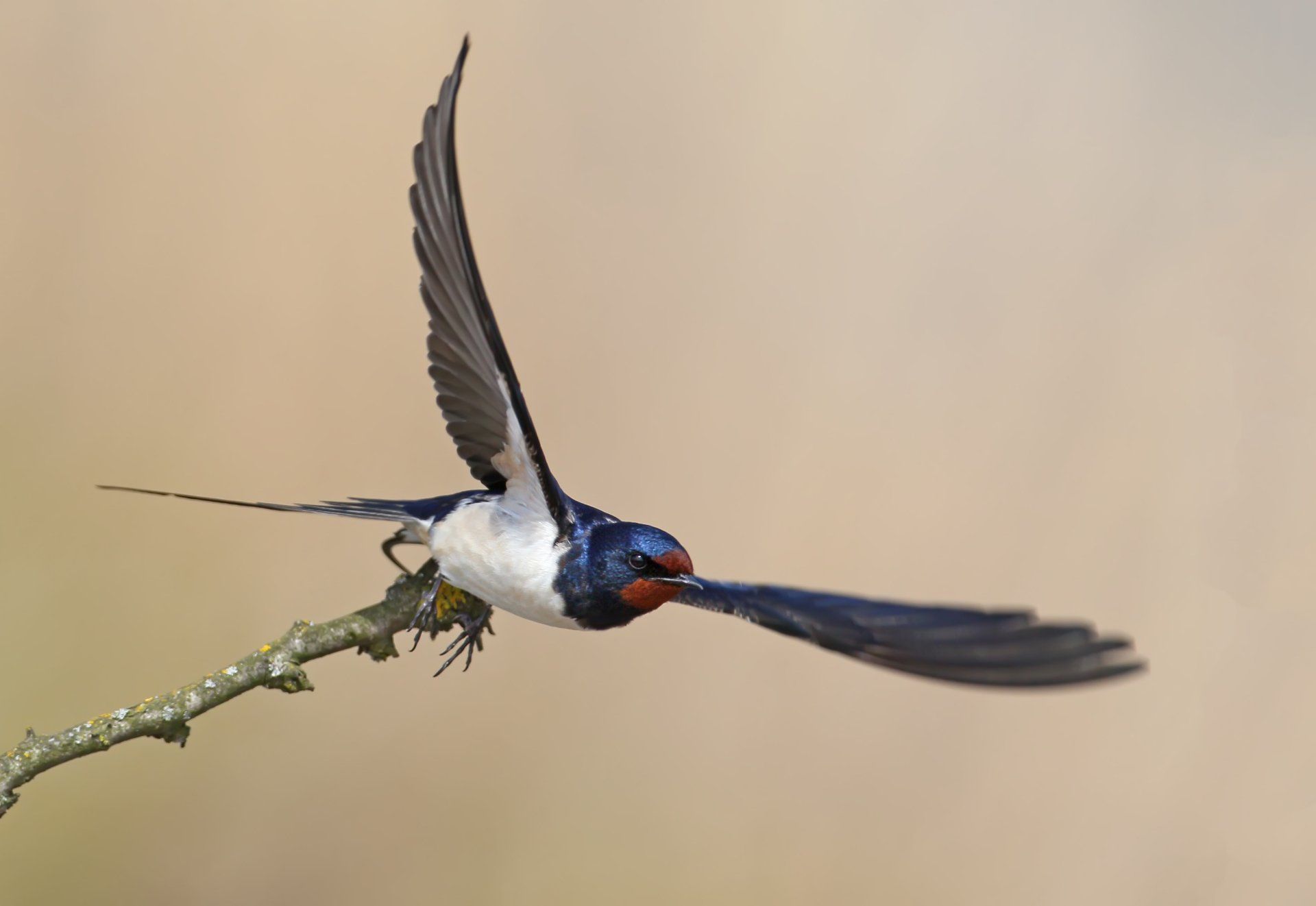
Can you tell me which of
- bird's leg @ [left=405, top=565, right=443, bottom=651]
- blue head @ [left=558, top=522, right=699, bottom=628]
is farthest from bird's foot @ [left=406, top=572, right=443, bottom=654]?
blue head @ [left=558, top=522, right=699, bottom=628]

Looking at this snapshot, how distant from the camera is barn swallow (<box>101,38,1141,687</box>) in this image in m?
0.71

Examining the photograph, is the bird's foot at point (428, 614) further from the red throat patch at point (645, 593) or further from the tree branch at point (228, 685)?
the red throat patch at point (645, 593)

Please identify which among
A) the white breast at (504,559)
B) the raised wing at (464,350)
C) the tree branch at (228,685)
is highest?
the raised wing at (464,350)

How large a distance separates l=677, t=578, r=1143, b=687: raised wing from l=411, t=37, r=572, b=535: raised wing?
0.16 metres

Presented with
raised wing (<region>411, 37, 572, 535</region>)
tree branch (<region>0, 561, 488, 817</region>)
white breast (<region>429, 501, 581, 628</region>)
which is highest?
raised wing (<region>411, 37, 572, 535</region>)

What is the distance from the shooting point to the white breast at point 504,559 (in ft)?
2.74

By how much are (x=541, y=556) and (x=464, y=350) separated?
16 centimetres

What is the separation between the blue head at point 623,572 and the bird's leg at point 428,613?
11cm

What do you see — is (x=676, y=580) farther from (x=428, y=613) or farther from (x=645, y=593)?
(x=428, y=613)

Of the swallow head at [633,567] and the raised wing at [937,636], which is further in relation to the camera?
the swallow head at [633,567]

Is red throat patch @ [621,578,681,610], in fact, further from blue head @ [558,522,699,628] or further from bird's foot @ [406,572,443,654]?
bird's foot @ [406,572,443,654]

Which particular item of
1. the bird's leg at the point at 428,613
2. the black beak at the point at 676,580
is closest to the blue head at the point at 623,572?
the black beak at the point at 676,580

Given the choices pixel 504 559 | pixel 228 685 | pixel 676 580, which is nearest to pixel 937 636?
pixel 676 580

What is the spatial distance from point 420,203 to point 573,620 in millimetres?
309
